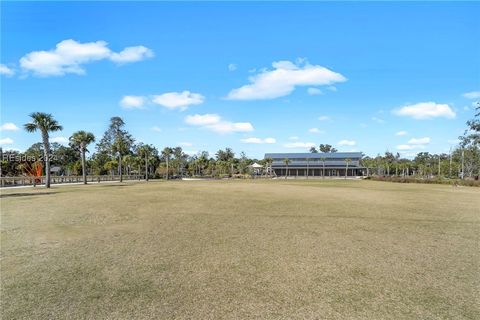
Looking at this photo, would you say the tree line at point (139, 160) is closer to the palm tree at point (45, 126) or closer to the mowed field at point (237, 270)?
the palm tree at point (45, 126)

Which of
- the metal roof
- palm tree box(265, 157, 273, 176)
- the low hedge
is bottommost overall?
the low hedge

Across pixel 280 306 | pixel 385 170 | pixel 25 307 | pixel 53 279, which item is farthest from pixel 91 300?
pixel 385 170

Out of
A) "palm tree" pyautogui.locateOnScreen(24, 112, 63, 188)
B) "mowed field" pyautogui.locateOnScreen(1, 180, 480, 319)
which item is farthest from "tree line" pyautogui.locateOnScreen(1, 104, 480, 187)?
"mowed field" pyautogui.locateOnScreen(1, 180, 480, 319)

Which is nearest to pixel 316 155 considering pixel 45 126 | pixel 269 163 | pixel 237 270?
pixel 269 163

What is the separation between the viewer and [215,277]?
246 inches

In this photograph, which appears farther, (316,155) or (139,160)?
(316,155)

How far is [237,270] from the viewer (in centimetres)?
663

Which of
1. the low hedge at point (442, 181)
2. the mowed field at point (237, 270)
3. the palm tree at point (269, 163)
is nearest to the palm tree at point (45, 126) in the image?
the mowed field at point (237, 270)

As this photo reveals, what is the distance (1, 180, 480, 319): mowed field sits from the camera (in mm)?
4910

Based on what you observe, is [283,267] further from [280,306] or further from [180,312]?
[180,312]

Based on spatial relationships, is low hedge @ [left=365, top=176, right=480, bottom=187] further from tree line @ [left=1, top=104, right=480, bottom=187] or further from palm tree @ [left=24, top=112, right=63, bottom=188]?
palm tree @ [left=24, top=112, right=63, bottom=188]

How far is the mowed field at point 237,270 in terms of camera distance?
4910mm

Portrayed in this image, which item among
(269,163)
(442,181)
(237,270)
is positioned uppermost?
(269,163)

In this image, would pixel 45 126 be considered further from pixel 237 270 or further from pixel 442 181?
pixel 442 181
